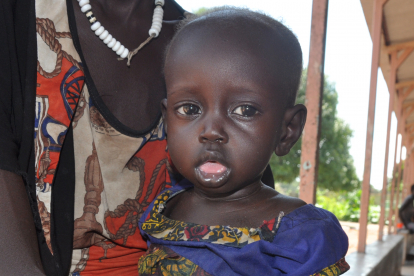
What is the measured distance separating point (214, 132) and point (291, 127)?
0.31 m

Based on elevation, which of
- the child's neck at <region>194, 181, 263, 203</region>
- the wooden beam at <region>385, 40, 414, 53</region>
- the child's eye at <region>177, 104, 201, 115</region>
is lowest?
the child's neck at <region>194, 181, 263, 203</region>

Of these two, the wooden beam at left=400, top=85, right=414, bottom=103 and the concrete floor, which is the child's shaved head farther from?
the wooden beam at left=400, top=85, right=414, bottom=103

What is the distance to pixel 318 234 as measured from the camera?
3.50 feet

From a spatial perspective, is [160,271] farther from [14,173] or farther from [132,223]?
[14,173]

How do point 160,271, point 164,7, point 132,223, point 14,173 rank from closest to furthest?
point 14,173 < point 160,271 < point 132,223 < point 164,7

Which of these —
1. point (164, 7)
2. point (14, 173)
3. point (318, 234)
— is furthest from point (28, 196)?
point (164, 7)

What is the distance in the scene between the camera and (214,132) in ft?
3.55

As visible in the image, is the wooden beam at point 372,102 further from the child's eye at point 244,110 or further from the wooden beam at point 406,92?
the wooden beam at point 406,92

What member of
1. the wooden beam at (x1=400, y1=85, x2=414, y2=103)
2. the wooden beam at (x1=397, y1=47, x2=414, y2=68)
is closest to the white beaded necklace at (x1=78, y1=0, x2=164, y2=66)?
the wooden beam at (x1=397, y1=47, x2=414, y2=68)

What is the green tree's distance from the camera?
73.3ft

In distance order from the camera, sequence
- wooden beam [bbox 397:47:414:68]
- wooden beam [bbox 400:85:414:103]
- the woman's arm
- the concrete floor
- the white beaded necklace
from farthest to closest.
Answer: wooden beam [bbox 400:85:414:103], the concrete floor, wooden beam [bbox 397:47:414:68], the white beaded necklace, the woman's arm

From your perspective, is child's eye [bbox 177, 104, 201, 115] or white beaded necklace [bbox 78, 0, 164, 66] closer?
child's eye [bbox 177, 104, 201, 115]

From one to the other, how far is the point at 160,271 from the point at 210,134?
43 cm

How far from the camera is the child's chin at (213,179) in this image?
1117 millimetres
